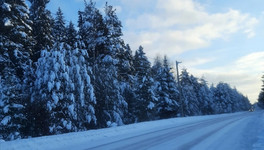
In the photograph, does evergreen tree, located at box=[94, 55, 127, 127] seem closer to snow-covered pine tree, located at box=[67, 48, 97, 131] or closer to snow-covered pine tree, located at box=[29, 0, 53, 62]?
snow-covered pine tree, located at box=[67, 48, 97, 131]

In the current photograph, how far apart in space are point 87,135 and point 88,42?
17794mm

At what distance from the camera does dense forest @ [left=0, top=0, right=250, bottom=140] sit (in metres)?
17.1

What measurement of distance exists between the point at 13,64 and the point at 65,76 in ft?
19.0

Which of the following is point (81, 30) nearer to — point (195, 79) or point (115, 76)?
point (115, 76)

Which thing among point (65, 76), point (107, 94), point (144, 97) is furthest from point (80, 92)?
point (144, 97)

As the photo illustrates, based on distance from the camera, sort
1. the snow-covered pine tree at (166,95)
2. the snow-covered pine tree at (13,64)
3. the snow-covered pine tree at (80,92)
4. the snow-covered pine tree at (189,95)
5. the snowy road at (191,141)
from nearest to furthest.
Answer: the snowy road at (191,141)
the snow-covered pine tree at (13,64)
the snow-covered pine tree at (80,92)
the snow-covered pine tree at (166,95)
the snow-covered pine tree at (189,95)

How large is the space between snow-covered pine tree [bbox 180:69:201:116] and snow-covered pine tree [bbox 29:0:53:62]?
35167 millimetres

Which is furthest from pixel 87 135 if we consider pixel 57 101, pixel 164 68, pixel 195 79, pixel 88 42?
pixel 195 79

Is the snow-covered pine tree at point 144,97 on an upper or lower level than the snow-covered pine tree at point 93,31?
lower

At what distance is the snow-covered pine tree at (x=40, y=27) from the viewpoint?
23431 millimetres

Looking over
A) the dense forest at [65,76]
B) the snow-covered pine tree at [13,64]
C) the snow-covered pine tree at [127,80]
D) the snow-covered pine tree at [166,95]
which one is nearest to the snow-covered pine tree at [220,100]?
the snow-covered pine tree at [166,95]

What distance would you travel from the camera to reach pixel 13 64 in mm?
19922

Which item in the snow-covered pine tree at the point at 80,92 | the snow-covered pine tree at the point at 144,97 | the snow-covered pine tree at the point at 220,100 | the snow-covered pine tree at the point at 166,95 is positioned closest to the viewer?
the snow-covered pine tree at the point at 80,92

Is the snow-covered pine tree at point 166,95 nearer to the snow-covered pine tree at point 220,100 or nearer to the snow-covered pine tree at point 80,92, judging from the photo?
the snow-covered pine tree at point 80,92
